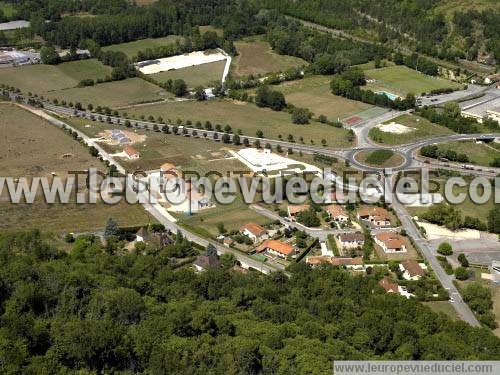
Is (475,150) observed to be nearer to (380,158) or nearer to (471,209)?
(380,158)

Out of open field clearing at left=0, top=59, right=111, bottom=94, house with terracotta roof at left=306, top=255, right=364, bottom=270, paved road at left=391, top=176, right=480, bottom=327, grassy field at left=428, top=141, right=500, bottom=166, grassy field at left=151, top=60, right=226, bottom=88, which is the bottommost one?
open field clearing at left=0, top=59, right=111, bottom=94

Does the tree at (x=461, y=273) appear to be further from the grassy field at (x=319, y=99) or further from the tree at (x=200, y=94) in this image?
the tree at (x=200, y=94)

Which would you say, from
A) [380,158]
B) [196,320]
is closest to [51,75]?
[380,158]

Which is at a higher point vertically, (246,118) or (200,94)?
(200,94)

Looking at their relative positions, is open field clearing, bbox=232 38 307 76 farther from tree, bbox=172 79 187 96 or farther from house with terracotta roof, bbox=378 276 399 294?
house with terracotta roof, bbox=378 276 399 294

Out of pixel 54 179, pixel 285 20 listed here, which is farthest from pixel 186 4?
pixel 54 179

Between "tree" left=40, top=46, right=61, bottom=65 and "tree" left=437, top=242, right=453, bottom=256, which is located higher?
"tree" left=437, top=242, right=453, bottom=256

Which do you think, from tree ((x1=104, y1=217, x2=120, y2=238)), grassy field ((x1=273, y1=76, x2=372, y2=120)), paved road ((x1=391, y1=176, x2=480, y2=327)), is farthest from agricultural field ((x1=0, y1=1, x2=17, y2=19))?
paved road ((x1=391, y1=176, x2=480, y2=327))
